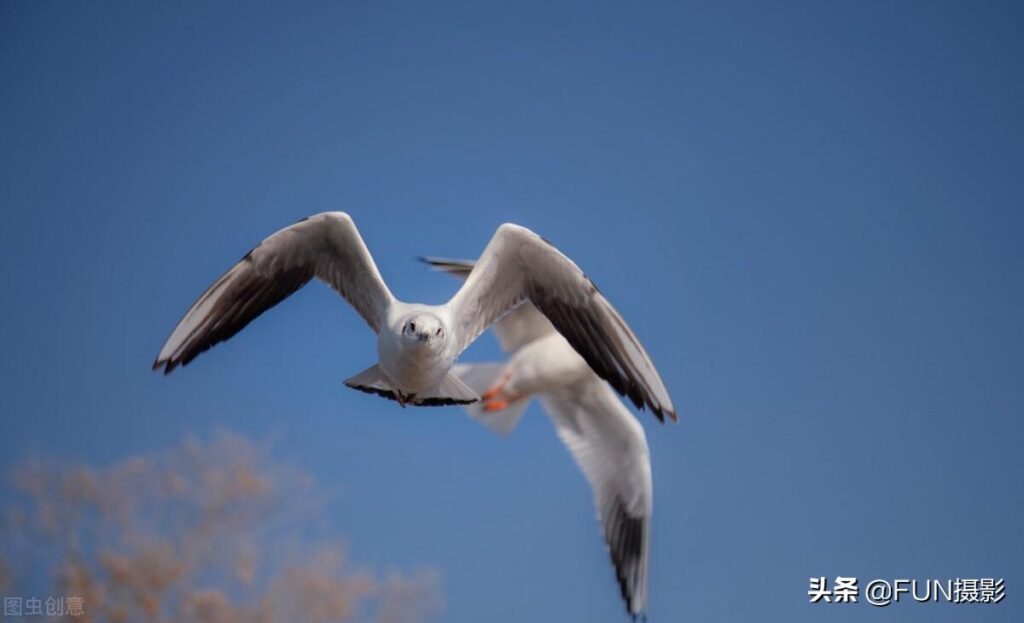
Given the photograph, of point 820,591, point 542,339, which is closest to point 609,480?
point 542,339

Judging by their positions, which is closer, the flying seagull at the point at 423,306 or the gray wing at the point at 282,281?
the flying seagull at the point at 423,306

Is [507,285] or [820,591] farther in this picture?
[820,591]

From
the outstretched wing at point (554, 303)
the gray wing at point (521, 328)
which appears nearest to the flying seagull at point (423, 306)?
the outstretched wing at point (554, 303)

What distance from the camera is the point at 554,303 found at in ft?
15.1

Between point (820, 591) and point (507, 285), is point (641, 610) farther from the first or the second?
point (507, 285)

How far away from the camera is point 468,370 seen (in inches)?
293

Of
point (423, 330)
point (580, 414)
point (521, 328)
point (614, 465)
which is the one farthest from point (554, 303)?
point (521, 328)

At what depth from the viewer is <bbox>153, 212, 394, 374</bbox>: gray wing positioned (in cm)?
463

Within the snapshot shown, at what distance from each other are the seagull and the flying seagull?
197 centimetres

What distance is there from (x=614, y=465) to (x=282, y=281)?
2955 millimetres

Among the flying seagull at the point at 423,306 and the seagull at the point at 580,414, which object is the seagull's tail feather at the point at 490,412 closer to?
the seagull at the point at 580,414

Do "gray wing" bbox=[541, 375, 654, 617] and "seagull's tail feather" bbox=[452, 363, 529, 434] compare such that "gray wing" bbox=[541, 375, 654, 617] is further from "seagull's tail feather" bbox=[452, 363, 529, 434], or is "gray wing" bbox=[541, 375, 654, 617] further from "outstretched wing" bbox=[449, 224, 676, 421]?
"outstretched wing" bbox=[449, 224, 676, 421]

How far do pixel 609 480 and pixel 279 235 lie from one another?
3073 millimetres

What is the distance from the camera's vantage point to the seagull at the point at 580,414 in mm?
6797
